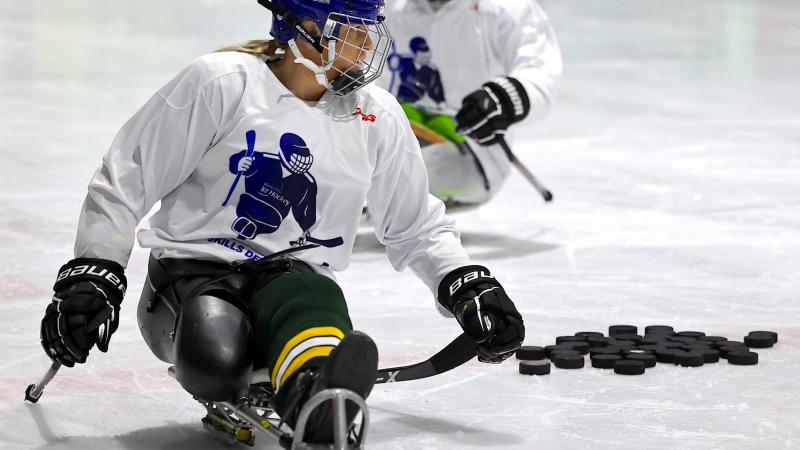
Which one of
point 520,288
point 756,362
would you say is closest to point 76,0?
point 520,288

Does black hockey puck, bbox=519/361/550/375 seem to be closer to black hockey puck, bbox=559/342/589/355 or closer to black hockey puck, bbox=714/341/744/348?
black hockey puck, bbox=559/342/589/355

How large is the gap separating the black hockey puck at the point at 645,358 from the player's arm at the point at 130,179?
1204mm

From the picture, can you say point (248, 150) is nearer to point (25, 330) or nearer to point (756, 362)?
point (25, 330)

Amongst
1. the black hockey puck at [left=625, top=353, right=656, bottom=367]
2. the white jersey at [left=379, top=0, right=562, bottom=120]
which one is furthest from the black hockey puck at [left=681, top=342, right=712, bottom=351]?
the white jersey at [left=379, top=0, right=562, bottom=120]

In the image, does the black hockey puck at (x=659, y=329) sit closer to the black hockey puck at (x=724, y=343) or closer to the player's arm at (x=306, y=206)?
the black hockey puck at (x=724, y=343)

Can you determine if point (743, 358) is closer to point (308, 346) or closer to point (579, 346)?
point (579, 346)

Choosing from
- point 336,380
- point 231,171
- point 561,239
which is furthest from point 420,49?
point 336,380

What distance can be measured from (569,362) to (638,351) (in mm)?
191

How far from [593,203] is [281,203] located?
121 inches

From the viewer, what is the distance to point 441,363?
2.70 m

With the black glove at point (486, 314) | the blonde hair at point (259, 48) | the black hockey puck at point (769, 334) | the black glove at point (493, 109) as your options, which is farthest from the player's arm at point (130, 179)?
the black glove at point (493, 109)

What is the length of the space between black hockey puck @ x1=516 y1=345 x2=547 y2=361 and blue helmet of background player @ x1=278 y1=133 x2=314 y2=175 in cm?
94

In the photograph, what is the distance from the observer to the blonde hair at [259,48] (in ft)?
8.38

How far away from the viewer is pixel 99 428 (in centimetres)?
263
